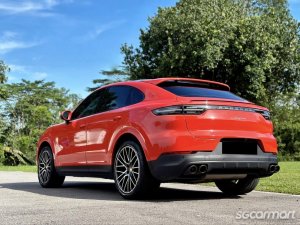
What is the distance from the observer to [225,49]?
87.7 feet

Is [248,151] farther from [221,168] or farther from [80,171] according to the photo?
[80,171]

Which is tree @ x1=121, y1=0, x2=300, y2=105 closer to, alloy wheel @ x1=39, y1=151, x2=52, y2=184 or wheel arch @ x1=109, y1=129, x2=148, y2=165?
alloy wheel @ x1=39, y1=151, x2=52, y2=184

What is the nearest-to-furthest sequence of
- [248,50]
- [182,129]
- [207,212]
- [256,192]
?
[207,212]
[182,129]
[256,192]
[248,50]

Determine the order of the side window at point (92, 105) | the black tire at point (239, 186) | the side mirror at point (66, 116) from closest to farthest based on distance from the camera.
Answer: the black tire at point (239, 186), the side window at point (92, 105), the side mirror at point (66, 116)

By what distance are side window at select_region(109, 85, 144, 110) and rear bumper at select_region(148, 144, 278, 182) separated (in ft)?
3.49

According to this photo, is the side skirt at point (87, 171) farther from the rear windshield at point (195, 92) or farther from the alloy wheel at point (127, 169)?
the rear windshield at point (195, 92)

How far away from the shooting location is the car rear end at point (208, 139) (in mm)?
5648

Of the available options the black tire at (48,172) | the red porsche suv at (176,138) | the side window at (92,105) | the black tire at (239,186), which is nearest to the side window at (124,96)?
the red porsche suv at (176,138)

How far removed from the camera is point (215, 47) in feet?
84.6

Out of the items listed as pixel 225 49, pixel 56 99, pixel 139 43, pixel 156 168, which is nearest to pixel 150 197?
pixel 156 168

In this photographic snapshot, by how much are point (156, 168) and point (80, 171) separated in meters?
2.04

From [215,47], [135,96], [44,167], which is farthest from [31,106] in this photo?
[135,96]

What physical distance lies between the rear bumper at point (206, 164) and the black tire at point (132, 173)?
189 mm

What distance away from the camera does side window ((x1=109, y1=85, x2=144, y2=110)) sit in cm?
650
